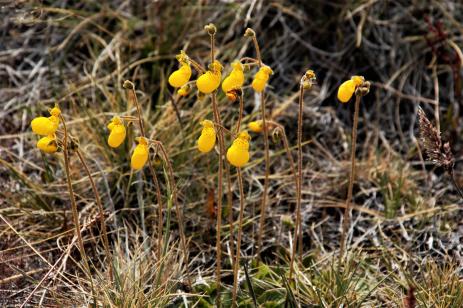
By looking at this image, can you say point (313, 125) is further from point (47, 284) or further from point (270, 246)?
point (47, 284)

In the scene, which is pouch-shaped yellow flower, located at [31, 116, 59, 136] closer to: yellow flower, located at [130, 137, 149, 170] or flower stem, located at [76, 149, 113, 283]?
flower stem, located at [76, 149, 113, 283]

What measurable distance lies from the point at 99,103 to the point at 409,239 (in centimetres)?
189

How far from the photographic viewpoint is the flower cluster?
2.24 m

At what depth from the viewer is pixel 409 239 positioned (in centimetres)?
323

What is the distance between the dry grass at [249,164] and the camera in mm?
2793

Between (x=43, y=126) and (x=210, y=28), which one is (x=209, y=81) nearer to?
(x=210, y=28)

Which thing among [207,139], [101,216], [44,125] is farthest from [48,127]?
[207,139]

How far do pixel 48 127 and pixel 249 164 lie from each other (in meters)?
1.58

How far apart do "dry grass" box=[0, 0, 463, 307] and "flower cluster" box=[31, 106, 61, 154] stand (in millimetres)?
374

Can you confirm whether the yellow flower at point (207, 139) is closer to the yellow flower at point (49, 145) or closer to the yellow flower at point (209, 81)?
the yellow flower at point (209, 81)

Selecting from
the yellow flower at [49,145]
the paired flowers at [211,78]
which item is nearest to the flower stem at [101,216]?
the yellow flower at [49,145]

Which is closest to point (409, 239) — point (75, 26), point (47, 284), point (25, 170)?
point (47, 284)

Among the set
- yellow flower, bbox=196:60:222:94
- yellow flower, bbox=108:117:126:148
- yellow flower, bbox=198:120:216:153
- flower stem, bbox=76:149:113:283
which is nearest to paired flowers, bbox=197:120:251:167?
yellow flower, bbox=198:120:216:153

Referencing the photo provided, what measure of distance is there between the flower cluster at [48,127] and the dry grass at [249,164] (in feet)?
1.23
